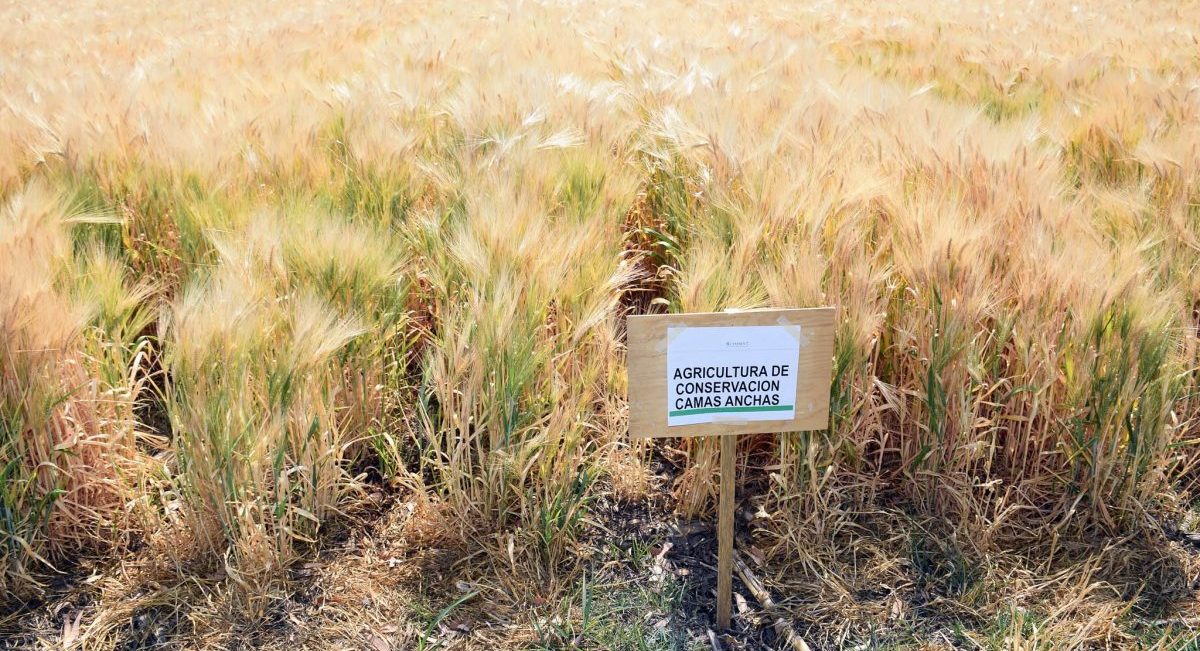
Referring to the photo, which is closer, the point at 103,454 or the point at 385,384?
the point at 103,454

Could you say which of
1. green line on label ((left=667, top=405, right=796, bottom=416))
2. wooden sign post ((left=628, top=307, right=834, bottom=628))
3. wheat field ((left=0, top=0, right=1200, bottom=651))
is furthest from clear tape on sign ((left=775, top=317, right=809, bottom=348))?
wheat field ((left=0, top=0, right=1200, bottom=651))

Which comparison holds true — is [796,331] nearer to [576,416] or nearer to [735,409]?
[735,409]

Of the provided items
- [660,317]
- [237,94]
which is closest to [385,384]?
[660,317]

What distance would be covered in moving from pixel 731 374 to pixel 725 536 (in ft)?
1.15

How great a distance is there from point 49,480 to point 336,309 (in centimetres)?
69

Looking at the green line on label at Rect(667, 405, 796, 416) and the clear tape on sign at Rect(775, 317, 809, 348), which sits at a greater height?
the clear tape on sign at Rect(775, 317, 809, 348)

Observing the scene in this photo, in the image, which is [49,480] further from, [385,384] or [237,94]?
[237,94]

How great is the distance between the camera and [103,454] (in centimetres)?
178

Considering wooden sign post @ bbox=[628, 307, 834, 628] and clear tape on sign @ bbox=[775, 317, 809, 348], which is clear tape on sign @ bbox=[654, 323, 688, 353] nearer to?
wooden sign post @ bbox=[628, 307, 834, 628]

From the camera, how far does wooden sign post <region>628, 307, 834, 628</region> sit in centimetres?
151

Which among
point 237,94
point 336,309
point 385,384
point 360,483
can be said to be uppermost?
point 237,94

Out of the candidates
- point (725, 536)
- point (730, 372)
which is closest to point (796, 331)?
point (730, 372)

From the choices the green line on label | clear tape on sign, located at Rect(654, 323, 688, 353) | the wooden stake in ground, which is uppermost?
clear tape on sign, located at Rect(654, 323, 688, 353)

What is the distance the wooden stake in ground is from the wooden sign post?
2.0 inches
